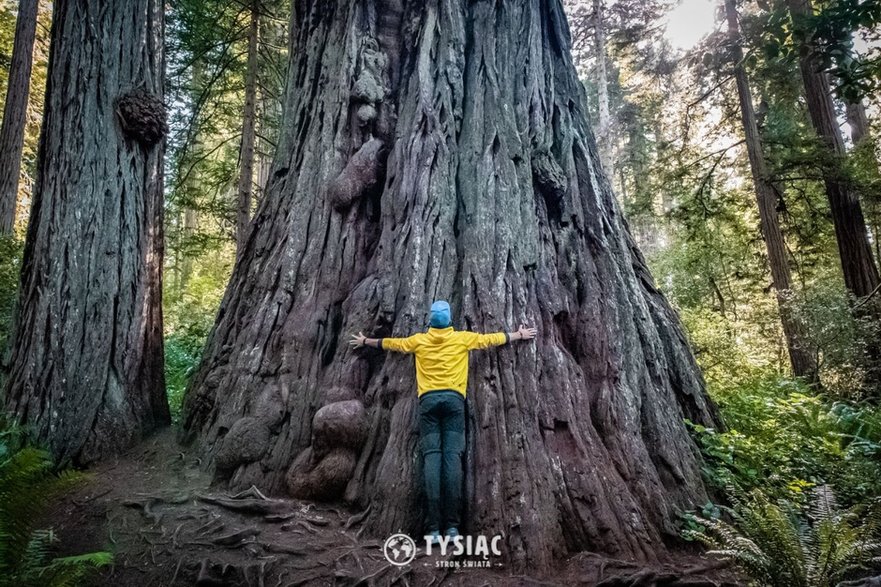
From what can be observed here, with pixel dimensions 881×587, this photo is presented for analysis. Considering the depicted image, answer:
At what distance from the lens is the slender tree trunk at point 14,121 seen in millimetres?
8812

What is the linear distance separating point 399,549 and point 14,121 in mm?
10603

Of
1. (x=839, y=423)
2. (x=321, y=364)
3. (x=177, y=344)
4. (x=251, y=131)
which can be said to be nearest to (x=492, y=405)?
(x=321, y=364)

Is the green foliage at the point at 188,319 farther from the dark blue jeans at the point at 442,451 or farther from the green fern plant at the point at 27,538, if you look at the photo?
the dark blue jeans at the point at 442,451

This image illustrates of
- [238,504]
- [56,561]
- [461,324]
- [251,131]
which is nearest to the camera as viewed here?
[56,561]

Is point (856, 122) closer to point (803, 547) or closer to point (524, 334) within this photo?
point (524, 334)

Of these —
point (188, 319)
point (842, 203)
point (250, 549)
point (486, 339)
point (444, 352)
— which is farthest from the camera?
point (188, 319)

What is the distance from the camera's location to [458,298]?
14.8 feet

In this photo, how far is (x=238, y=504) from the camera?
3.81 metres

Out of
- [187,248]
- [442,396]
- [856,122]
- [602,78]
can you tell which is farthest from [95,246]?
[856,122]

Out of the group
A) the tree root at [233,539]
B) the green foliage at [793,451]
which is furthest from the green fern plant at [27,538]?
the green foliage at [793,451]

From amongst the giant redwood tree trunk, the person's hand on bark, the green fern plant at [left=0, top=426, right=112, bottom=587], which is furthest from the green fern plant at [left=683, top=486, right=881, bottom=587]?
the giant redwood tree trunk

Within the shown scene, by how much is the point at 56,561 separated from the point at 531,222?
14.2 feet

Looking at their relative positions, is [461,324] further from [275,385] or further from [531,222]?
[275,385]

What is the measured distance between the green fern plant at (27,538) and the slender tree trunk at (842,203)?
11199mm
